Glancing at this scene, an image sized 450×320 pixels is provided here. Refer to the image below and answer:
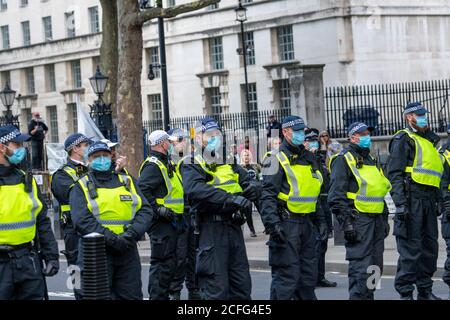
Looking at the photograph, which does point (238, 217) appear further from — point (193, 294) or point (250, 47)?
point (250, 47)

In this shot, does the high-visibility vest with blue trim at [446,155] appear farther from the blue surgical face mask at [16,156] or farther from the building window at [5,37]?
the building window at [5,37]

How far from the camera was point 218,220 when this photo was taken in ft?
39.5

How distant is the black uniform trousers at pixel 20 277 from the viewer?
33.6 feet

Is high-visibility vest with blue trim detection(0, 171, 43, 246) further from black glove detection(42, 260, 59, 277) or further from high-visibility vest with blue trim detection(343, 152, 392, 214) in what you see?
high-visibility vest with blue trim detection(343, 152, 392, 214)

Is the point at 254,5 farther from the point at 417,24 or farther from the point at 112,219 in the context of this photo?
the point at 112,219

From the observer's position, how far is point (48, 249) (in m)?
10.7

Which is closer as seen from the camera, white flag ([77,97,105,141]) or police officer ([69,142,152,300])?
police officer ([69,142,152,300])

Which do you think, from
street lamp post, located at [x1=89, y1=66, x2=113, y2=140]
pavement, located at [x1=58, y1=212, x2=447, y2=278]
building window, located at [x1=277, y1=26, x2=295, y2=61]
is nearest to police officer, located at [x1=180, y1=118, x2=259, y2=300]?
pavement, located at [x1=58, y1=212, x2=447, y2=278]

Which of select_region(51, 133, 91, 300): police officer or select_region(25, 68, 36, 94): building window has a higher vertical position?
select_region(25, 68, 36, 94): building window

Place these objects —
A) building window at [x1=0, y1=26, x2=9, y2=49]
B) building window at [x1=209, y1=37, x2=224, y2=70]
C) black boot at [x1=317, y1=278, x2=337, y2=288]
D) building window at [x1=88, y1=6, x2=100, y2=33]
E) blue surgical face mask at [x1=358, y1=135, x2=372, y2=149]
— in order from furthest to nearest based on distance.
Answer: building window at [x1=0, y1=26, x2=9, y2=49]
building window at [x1=88, y1=6, x2=100, y2=33]
building window at [x1=209, y1=37, x2=224, y2=70]
black boot at [x1=317, y1=278, x2=337, y2=288]
blue surgical face mask at [x1=358, y1=135, x2=372, y2=149]

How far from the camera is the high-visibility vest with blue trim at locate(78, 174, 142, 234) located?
11055 mm

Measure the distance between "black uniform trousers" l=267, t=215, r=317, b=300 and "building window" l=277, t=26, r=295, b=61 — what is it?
125 feet

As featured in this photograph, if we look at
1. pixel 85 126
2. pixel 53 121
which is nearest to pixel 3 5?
pixel 53 121
